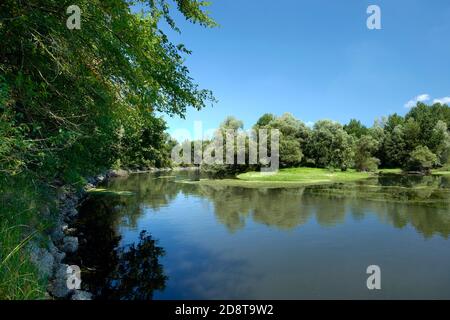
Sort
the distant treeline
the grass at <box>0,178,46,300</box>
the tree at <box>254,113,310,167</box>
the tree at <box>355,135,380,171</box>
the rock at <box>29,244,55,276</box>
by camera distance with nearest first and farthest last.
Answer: the grass at <box>0,178,46,300</box> < the rock at <box>29,244,55,276</box> < the tree at <box>254,113,310,167</box> < the distant treeline < the tree at <box>355,135,380,171</box>

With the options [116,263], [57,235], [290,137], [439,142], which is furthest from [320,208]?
[439,142]

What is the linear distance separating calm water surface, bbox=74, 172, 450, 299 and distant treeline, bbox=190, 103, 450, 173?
45775mm

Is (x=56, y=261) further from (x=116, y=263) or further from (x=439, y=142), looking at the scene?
(x=439, y=142)

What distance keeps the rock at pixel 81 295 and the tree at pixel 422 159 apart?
91.0 metres

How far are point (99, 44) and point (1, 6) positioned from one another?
97.5 inches

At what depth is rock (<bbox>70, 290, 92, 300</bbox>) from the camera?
11.8m

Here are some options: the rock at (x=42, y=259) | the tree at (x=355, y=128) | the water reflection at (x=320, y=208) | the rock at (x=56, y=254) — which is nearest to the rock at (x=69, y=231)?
the water reflection at (x=320, y=208)

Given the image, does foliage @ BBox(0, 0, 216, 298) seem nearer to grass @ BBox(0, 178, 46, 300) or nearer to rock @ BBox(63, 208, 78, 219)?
grass @ BBox(0, 178, 46, 300)

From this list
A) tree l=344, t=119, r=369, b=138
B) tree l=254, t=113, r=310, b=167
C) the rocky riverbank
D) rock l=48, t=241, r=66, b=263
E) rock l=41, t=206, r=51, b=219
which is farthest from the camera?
tree l=344, t=119, r=369, b=138

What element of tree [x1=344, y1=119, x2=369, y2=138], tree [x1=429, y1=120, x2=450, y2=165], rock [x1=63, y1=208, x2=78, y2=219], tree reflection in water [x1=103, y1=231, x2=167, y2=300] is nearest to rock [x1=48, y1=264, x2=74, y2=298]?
tree reflection in water [x1=103, y1=231, x2=167, y2=300]

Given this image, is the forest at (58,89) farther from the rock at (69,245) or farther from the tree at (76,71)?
the rock at (69,245)

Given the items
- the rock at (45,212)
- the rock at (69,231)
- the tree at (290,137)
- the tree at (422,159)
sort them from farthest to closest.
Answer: the tree at (422,159) → the tree at (290,137) → the rock at (69,231) → the rock at (45,212)

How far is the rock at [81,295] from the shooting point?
11785 millimetres

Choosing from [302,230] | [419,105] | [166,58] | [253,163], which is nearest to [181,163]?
[253,163]
